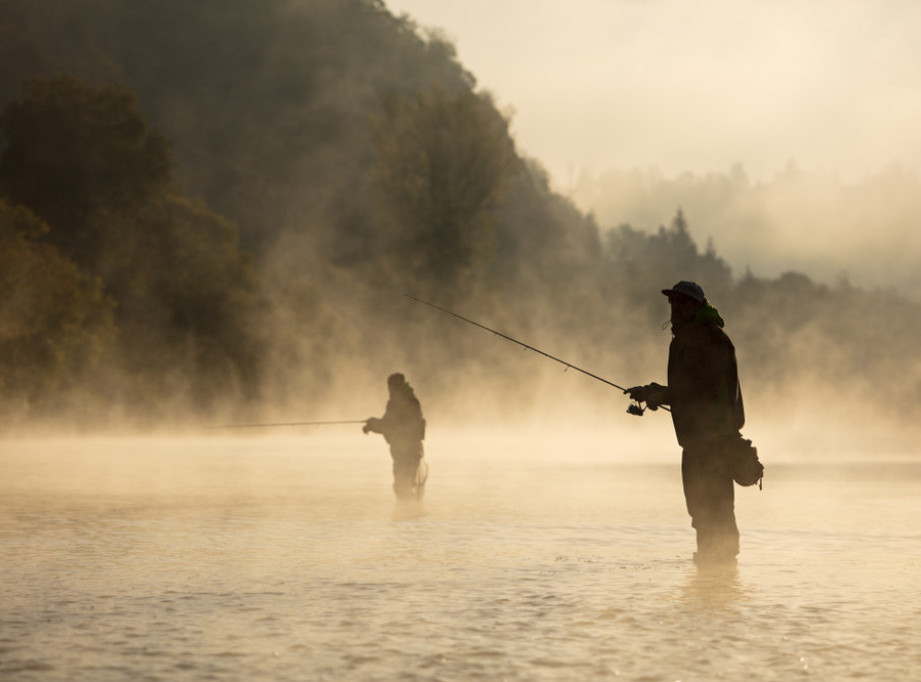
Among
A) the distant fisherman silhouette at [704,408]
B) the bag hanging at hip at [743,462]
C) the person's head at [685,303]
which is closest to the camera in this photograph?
the bag hanging at hip at [743,462]

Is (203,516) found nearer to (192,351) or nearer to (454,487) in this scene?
(454,487)

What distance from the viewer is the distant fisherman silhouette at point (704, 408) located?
1016cm

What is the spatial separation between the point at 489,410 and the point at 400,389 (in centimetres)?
6080

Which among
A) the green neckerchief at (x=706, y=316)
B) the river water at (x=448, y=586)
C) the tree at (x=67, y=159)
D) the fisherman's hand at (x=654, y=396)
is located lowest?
the river water at (x=448, y=586)

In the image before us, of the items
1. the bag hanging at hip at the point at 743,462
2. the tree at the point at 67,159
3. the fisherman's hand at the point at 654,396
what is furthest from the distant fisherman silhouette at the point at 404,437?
the tree at the point at 67,159

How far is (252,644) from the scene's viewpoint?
7.23 metres

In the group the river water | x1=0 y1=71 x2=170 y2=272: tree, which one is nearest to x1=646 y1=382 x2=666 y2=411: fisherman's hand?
the river water

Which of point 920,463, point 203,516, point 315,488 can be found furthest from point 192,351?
point 203,516

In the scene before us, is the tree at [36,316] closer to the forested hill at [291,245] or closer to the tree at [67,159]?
the forested hill at [291,245]

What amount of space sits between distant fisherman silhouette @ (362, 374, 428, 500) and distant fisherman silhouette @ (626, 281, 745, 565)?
7164 millimetres

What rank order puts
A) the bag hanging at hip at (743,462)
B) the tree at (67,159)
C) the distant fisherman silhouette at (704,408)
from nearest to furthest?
the bag hanging at hip at (743,462) < the distant fisherman silhouette at (704,408) < the tree at (67,159)

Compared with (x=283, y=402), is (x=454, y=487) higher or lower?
lower

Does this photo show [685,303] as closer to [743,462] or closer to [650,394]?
[650,394]

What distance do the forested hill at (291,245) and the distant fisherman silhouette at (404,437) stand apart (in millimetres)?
30869
